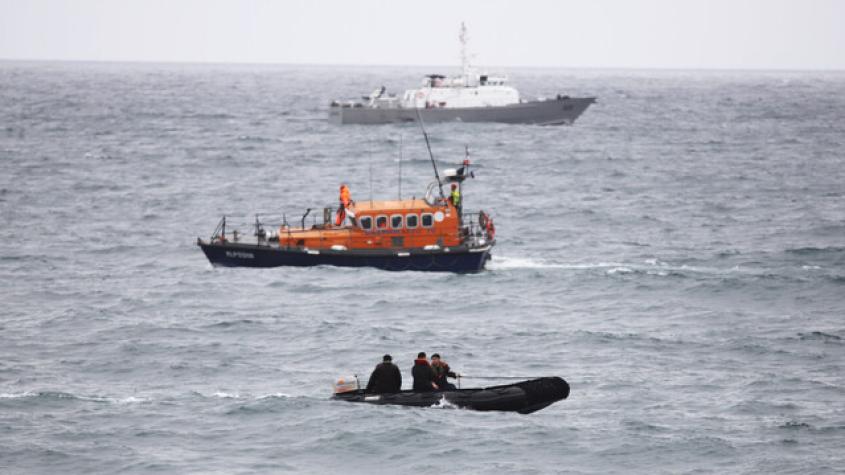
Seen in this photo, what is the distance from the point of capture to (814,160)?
9594 cm

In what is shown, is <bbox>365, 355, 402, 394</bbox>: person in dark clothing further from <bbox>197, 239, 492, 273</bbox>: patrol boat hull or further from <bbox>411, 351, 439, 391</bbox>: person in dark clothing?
<bbox>197, 239, 492, 273</bbox>: patrol boat hull

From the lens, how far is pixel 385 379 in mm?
28969

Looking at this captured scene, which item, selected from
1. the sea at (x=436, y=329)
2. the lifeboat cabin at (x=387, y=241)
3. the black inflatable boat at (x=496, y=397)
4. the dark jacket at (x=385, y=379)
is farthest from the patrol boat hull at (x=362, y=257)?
the dark jacket at (x=385, y=379)

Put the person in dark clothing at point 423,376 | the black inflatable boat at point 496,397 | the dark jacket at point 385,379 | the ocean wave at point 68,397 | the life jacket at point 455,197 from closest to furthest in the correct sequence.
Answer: the person in dark clothing at point 423,376 < the dark jacket at point 385,379 < the black inflatable boat at point 496,397 < the ocean wave at point 68,397 < the life jacket at point 455,197

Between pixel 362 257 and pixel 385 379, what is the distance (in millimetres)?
15740

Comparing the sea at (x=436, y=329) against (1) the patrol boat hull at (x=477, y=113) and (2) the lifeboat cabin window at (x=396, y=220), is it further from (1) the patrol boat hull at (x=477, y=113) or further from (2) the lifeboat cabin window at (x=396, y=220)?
(1) the patrol boat hull at (x=477, y=113)

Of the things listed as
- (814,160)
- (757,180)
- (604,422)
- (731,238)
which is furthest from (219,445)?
(814,160)

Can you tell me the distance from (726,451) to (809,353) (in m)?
9.41

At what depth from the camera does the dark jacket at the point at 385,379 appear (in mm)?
28781

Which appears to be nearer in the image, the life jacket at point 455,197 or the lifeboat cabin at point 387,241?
the lifeboat cabin at point 387,241

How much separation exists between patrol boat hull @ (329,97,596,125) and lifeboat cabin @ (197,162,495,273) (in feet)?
236

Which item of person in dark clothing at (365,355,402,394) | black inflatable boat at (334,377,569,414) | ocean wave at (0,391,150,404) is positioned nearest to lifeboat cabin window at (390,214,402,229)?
ocean wave at (0,391,150,404)

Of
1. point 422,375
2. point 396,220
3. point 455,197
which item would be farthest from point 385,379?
point 455,197

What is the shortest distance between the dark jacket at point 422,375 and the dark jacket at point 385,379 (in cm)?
36
